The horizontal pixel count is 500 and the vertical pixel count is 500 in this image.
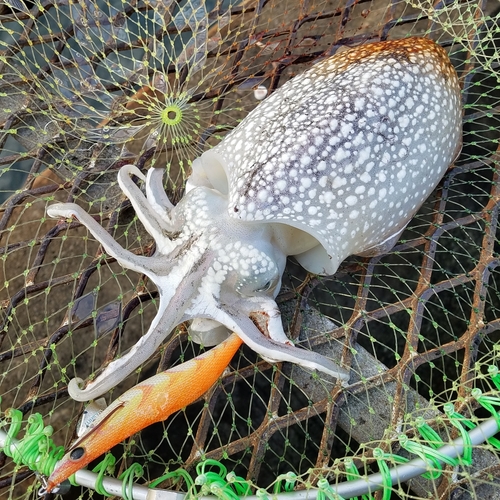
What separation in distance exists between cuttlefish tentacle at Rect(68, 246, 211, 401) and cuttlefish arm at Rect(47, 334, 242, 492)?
95 mm

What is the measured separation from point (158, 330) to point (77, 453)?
46 cm

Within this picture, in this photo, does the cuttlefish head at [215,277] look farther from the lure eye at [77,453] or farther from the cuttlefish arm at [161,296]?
the lure eye at [77,453]

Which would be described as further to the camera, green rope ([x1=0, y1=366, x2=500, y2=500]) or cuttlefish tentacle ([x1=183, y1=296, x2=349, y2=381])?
cuttlefish tentacle ([x1=183, y1=296, x2=349, y2=381])

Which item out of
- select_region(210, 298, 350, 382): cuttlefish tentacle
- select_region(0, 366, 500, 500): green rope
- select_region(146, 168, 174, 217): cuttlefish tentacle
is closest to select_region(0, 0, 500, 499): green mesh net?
select_region(0, 366, 500, 500): green rope

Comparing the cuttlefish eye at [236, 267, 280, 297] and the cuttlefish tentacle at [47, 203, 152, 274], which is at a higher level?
the cuttlefish tentacle at [47, 203, 152, 274]

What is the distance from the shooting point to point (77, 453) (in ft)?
5.64

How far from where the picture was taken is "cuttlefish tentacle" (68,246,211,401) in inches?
69.6

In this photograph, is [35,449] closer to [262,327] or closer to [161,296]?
[161,296]

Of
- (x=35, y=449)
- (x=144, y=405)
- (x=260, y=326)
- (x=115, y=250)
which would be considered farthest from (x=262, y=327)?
(x=35, y=449)

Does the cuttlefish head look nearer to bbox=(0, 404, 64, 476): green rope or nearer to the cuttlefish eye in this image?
the cuttlefish eye

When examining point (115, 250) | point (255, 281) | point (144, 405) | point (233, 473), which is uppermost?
point (115, 250)

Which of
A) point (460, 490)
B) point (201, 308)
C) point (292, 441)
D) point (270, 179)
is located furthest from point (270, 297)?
point (292, 441)

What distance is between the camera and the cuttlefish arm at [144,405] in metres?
1.73

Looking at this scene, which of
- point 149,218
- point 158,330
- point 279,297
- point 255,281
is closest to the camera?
point 158,330
